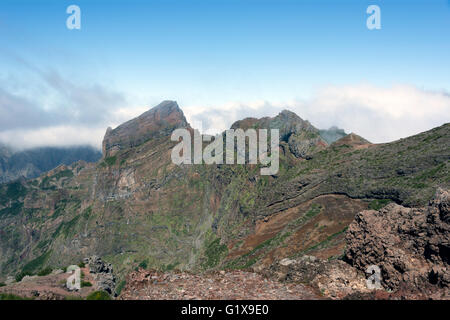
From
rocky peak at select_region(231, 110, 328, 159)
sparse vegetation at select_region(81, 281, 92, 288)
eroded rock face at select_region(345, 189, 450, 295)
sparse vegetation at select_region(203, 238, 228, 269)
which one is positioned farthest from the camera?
rocky peak at select_region(231, 110, 328, 159)

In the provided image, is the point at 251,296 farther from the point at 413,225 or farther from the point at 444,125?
the point at 444,125

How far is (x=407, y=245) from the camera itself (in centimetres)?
2752

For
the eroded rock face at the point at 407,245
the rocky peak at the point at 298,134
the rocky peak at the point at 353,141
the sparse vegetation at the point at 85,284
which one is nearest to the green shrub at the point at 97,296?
the sparse vegetation at the point at 85,284

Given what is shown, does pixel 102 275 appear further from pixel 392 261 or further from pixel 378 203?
pixel 378 203

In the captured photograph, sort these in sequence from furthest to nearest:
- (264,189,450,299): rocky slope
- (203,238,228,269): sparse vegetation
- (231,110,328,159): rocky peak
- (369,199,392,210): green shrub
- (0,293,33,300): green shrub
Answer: (231,110,328,159): rocky peak
(203,238,228,269): sparse vegetation
(369,199,392,210): green shrub
(0,293,33,300): green shrub
(264,189,450,299): rocky slope

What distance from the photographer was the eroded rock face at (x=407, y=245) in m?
24.4

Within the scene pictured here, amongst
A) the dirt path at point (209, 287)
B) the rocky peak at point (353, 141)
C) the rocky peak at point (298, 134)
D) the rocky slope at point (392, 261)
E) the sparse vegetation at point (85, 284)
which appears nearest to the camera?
the dirt path at point (209, 287)

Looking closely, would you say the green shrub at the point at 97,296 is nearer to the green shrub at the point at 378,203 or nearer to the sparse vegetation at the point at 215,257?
the green shrub at the point at 378,203

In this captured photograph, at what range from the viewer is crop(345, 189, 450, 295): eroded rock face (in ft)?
80.1

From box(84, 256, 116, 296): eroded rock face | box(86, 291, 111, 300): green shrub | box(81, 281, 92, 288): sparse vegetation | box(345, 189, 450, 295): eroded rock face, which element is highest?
box(345, 189, 450, 295): eroded rock face

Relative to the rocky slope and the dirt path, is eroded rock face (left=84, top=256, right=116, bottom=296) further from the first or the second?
the rocky slope

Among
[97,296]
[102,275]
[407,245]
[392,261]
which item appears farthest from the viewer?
[102,275]

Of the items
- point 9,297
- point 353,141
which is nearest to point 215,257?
point 353,141

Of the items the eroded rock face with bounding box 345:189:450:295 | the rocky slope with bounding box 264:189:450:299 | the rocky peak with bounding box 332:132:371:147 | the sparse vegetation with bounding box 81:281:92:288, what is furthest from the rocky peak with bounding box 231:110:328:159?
the sparse vegetation with bounding box 81:281:92:288
